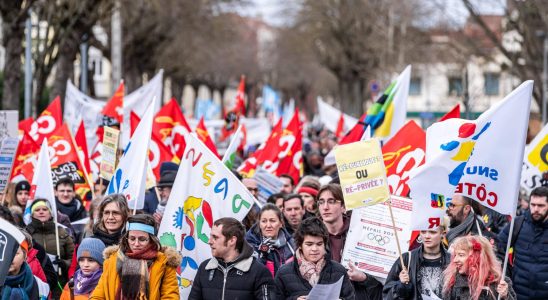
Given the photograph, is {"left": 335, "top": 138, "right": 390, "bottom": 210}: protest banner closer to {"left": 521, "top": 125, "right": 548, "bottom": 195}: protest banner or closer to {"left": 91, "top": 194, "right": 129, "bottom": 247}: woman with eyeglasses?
{"left": 91, "top": 194, "right": 129, "bottom": 247}: woman with eyeglasses

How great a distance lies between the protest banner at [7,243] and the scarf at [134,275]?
3.33ft

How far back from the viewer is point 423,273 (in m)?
7.93

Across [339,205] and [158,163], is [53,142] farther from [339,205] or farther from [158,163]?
[339,205]

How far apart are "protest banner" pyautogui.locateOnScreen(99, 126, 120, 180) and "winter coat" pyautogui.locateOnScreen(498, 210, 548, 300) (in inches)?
158

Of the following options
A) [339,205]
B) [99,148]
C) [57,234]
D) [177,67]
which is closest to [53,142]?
[99,148]

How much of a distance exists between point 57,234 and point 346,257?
2.66 meters

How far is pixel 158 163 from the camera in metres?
14.6

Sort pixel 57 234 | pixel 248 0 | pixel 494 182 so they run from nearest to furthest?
pixel 494 182, pixel 57 234, pixel 248 0

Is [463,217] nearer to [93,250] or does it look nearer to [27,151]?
[93,250]

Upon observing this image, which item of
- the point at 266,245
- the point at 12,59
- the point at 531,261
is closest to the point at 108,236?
the point at 266,245

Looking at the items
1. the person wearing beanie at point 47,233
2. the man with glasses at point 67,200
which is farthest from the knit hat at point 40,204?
the man with glasses at point 67,200

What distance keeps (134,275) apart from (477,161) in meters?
2.35

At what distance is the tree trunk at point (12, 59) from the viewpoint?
21.1m

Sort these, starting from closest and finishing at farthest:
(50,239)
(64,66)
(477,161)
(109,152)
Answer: (477,161)
(50,239)
(109,152)
(64,66)
